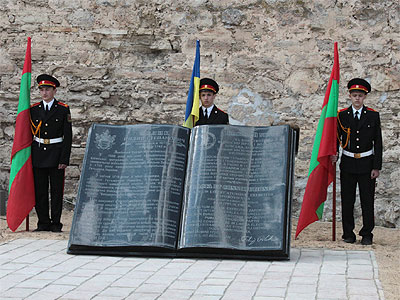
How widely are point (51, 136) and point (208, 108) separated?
Answer: 1501mm

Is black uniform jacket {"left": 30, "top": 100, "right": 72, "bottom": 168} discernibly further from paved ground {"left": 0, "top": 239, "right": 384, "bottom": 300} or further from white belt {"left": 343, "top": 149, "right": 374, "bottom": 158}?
white belt {"left": 343, "top": 149, "right": 374, "bottom": 158}

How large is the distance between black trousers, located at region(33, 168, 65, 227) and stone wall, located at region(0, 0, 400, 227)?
125 centimetres

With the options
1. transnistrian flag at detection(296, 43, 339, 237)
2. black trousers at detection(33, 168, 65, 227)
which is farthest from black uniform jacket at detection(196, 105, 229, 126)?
black trousers at detection(33, 168, 65, 227)

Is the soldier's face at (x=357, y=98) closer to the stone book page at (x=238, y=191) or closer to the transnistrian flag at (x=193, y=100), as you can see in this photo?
the stone book page at (x=238, y=191)

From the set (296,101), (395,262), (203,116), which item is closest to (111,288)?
(395,262)

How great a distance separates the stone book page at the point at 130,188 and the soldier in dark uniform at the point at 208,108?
0.98 metres

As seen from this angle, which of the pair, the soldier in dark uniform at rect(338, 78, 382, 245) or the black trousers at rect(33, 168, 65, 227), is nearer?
the soldier in dark uniform at rect(338, 78, 382, 245)

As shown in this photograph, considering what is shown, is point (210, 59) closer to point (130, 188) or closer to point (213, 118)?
point (213, 118)

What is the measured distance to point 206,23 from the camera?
8.00 metres

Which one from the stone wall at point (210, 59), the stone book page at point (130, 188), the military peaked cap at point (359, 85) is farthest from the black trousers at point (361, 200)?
the stone book page at point (130, 188)

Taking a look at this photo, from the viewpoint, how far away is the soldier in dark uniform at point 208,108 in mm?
6520

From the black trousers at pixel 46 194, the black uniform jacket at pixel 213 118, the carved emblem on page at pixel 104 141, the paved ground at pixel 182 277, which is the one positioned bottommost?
the paved ground at pixel 182 277

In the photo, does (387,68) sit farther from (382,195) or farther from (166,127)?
(166,127)

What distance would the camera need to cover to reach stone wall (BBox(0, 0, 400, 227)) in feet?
25.3
